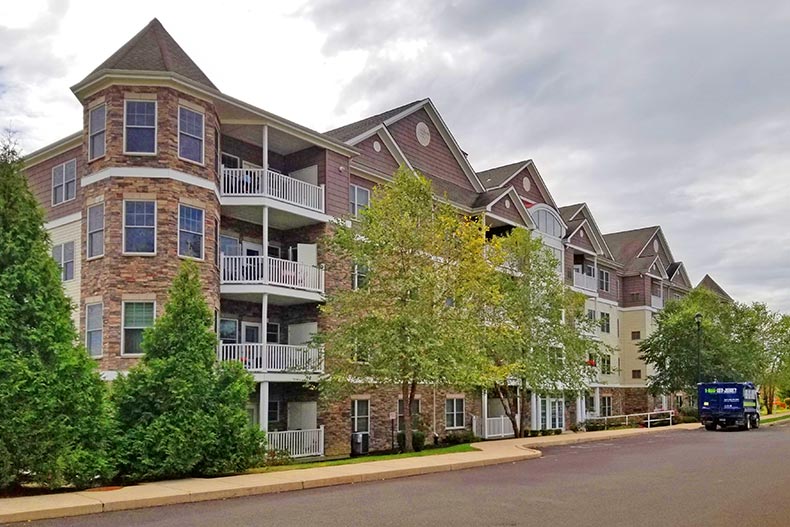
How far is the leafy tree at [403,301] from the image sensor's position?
24359 mm

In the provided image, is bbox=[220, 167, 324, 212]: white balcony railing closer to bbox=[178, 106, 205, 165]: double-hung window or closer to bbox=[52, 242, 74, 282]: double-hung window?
bbox=[178, 106, 205, 165]: double-hung window

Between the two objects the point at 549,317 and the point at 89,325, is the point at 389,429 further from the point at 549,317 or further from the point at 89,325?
the point at 89,325

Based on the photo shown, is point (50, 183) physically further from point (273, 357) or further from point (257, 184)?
point (273, 357)

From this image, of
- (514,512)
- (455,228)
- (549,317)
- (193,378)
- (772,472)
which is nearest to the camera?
(514,512)

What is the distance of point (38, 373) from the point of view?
14.2 m

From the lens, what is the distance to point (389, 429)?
3106 centimetres

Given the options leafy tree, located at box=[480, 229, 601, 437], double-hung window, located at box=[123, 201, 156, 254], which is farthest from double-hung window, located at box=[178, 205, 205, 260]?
leafy tree, located at box=[480, 229, 601, 437]

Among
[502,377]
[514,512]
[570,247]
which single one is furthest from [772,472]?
[570,247]

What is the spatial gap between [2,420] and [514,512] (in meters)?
8.80

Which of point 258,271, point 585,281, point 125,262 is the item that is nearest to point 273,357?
point 258,271

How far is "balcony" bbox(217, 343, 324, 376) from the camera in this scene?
1001 inches

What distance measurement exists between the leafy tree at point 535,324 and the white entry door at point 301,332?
7186 millimetres

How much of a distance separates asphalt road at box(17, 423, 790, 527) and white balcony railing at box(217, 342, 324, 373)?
7.95 metres

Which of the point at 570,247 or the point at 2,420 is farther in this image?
the point at 570,247
